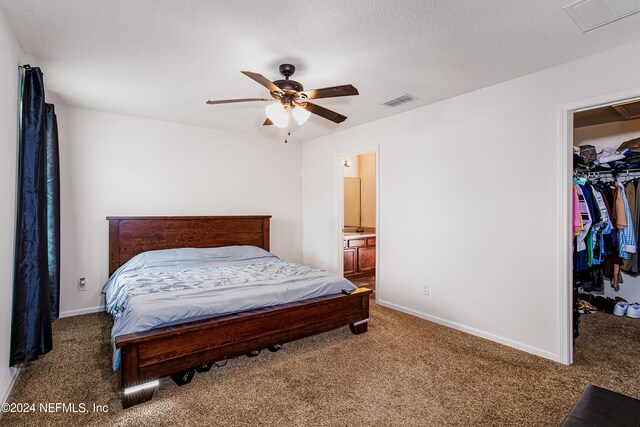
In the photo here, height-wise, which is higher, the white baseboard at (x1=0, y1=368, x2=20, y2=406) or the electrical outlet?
the electrical outlet

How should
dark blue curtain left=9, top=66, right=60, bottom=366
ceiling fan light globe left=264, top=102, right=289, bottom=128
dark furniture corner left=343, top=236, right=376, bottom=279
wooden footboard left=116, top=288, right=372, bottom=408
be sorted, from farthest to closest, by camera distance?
dark furniture corner left=343, top=236, right=376, bottom=279, ceiling fan light globe left=264, top=102, right=289, bottom=128, dark blue curtain left=9, top=66, right=60, bottom=366, wooden footboard left=116, top=288, right=372, bottom=408

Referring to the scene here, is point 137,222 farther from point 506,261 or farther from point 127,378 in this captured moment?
point 506,261

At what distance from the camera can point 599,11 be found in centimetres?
196

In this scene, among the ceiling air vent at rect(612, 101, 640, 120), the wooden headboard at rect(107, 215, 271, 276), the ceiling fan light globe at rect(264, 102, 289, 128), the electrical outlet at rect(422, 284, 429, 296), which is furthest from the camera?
the wooden headboard at rect(107, 215, 271, 276)

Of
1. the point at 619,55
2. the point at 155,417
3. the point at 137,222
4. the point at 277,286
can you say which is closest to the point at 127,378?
the point at 155,417

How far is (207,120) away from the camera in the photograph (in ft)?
14.1

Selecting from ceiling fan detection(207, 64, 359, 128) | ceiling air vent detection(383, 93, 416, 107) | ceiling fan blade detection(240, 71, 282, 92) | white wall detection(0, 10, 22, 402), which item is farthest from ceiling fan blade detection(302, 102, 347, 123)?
white wall detection(0, 10, 22, 402)

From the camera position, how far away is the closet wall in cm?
377

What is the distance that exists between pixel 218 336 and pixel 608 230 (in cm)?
372

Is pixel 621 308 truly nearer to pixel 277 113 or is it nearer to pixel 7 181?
pixel 277 113

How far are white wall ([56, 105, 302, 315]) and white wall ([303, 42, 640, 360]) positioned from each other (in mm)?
1910

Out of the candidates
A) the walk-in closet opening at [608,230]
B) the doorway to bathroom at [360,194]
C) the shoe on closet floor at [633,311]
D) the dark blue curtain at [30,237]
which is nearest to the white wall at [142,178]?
the dark blue curtain at [30,237]

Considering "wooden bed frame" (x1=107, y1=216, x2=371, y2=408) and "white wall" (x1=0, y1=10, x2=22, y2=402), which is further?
"wooden bed frame" (x1=107, y1=216, x2=371, y2=408)

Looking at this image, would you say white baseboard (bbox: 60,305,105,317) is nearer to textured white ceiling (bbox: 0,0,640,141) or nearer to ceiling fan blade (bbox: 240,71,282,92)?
textured white ceiling (bbox: 0,0,640,141)
